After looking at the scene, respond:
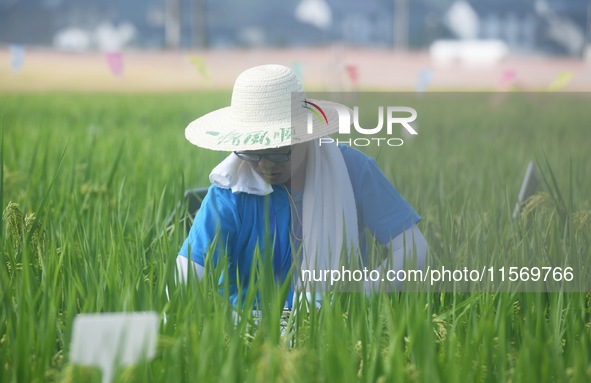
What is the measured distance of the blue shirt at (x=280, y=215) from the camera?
1785 millimetres

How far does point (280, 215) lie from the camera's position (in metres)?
1.80

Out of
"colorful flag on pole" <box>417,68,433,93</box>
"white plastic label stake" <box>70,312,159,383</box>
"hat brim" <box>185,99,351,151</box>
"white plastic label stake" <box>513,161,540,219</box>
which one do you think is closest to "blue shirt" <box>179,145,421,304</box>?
"hat brim" <box>185,99,351,151</box>

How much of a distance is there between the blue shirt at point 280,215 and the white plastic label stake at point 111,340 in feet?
2.21

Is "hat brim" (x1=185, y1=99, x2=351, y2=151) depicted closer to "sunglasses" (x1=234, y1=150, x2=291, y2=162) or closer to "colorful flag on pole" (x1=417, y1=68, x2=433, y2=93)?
"sunglasses" (x1=234, y1=150, x2=291, y2=162)

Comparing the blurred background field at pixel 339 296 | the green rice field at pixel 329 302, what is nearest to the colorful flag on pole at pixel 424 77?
the blurred background field at pixel 339 296

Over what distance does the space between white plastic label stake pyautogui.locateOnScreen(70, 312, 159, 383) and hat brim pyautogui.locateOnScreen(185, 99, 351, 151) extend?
0.65 metres

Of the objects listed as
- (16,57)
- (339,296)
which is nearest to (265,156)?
(339,296)

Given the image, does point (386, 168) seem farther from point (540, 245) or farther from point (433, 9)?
point (433, 9)

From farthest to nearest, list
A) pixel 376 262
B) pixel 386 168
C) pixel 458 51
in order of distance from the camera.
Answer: pixel 458 51 < pixel 386 168 < pixel 376 262

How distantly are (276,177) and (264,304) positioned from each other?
43cm

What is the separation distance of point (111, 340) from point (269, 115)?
0.75 metres

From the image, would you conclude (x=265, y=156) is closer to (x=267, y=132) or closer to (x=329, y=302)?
(x=267, y=132)

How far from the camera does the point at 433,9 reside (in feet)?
70.2

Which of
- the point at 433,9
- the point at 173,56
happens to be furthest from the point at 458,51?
the point at 173,56
